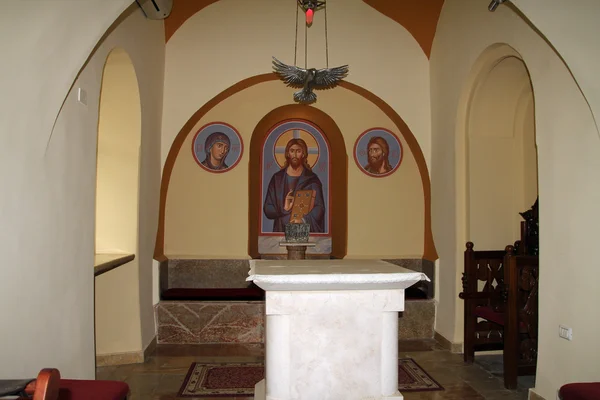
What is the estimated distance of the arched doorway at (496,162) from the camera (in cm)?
531

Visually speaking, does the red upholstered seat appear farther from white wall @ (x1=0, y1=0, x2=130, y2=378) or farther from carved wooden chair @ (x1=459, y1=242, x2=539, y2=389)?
white wall @ (x1=0, y1=0, x2=130, y2=378)

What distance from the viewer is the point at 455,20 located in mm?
5492

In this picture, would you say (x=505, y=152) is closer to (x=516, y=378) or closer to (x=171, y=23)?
(x=516, y=378)

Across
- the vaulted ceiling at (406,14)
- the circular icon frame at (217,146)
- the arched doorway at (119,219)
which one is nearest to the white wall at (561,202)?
the vaulted ceiling at (406,14)

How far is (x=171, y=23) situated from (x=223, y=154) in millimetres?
1735

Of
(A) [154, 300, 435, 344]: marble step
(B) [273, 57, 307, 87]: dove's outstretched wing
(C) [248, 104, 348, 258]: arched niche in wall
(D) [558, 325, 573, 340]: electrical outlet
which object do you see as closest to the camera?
(D) [558, 325, 573, 340]: electrical outlet

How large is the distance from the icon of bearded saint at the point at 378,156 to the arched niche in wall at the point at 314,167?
1.13 ft

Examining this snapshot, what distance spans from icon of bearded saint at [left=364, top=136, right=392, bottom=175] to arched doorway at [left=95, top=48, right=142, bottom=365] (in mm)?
3164

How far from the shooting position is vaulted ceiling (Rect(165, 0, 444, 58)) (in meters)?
5.96

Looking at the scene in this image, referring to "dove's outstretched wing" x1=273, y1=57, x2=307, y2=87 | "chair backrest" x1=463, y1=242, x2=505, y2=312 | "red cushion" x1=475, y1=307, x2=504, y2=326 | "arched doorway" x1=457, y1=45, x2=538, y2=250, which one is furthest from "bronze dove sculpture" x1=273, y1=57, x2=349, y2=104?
"red cushion" x1=475, y1=307, x2=504, y2=326

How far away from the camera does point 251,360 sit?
5.08 metres

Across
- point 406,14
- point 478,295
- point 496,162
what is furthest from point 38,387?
point 406,14

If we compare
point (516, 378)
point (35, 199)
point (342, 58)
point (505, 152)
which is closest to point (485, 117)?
point (505, 152)

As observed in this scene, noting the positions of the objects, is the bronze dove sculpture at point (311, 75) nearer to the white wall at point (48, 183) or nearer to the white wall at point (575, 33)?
the white wall at point (48, 183)
